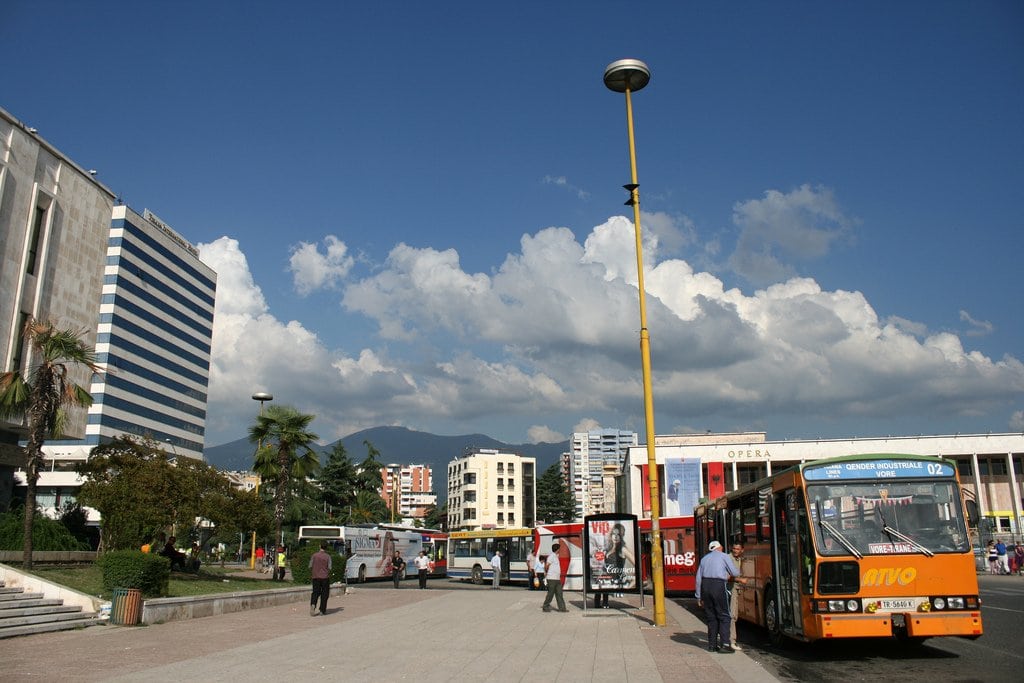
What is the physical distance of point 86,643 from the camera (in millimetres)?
12820

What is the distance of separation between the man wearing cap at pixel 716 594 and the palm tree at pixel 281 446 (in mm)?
25770

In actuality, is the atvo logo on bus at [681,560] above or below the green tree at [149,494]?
below

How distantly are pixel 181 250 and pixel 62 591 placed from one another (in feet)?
370

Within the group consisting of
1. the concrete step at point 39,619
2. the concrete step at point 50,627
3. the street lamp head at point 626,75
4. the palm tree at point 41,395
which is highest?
the street lamp head at point 626,75

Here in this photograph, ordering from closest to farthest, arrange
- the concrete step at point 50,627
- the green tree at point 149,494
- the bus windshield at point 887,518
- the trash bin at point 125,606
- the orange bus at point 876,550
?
the orange bus at point 876,550 < the bus windshield at point 887,518 < the concrete step at point 50,627 < the trash bin at point 125,606 < the green tree at point 149,494

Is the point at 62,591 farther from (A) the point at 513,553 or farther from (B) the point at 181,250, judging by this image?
(B) the point at 181,250

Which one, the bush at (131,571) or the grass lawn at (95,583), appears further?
the grass lawn at (95,583)

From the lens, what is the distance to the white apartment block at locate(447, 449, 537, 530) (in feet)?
394

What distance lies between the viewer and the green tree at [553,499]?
128500 mm

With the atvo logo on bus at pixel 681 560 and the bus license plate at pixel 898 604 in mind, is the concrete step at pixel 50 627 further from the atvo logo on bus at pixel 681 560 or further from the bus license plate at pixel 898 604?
the atvo logo on bus at pixel 681 560

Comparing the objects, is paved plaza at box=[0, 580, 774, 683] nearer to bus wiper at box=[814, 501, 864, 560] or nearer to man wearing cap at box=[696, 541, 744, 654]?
man wearing cap at box=[696, 541, 744, 654]

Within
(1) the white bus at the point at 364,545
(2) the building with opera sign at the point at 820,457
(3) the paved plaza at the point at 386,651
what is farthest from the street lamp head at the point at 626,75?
(2) the building with opera sign at the point at 820,457

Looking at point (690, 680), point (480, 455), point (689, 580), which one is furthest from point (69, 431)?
point (480, 455)

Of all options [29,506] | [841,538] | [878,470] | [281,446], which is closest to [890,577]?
[841,538]
